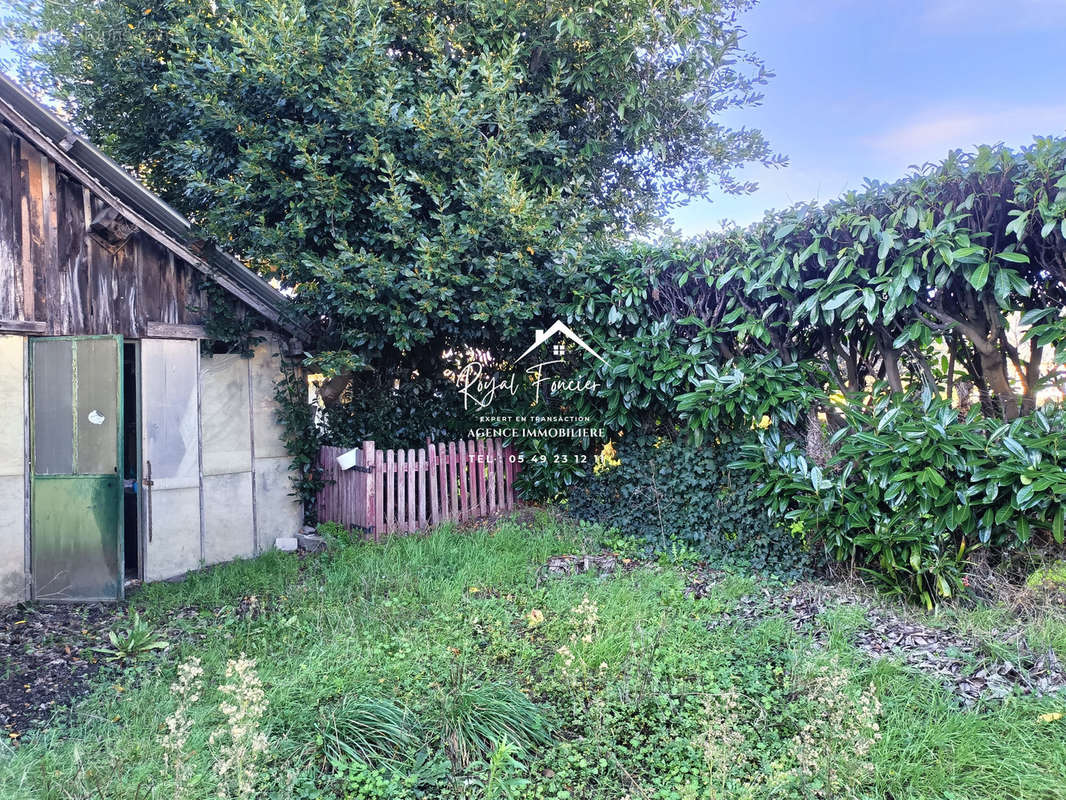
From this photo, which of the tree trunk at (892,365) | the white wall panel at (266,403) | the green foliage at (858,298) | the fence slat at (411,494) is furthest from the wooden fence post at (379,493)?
the tree trunk at (892,365)

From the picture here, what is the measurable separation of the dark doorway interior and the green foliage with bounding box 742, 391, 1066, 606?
248 inches

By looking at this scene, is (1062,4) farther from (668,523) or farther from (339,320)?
(339,320)

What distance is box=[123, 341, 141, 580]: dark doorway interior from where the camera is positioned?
Result: 19.7 ft

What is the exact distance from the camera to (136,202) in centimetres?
612

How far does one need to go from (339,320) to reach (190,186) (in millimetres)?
1923

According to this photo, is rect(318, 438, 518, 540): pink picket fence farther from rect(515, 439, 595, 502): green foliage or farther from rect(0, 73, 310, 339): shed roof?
rect(0, 73, 310, 339): shed roof

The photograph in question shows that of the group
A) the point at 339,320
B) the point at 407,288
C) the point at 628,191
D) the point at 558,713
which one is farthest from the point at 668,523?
the point at 628,191

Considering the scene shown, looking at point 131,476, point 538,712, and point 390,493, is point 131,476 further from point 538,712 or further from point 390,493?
point 538,712

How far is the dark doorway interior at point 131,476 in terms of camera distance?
600 cm

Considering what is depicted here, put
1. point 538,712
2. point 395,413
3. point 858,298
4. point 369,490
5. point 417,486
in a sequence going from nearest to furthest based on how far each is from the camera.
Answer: point 538,712 → point 858,298 → point 369,490 → point 417,486 → point 395,413

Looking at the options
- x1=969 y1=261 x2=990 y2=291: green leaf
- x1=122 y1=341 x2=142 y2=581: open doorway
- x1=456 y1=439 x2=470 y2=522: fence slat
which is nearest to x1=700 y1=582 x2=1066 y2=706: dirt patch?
x1=969 y1=261 x2=990 y2=291: green leaf

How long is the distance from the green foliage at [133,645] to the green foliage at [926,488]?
4.90 meters

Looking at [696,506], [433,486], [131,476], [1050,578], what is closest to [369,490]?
[433,486]

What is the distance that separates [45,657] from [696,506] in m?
5.28
